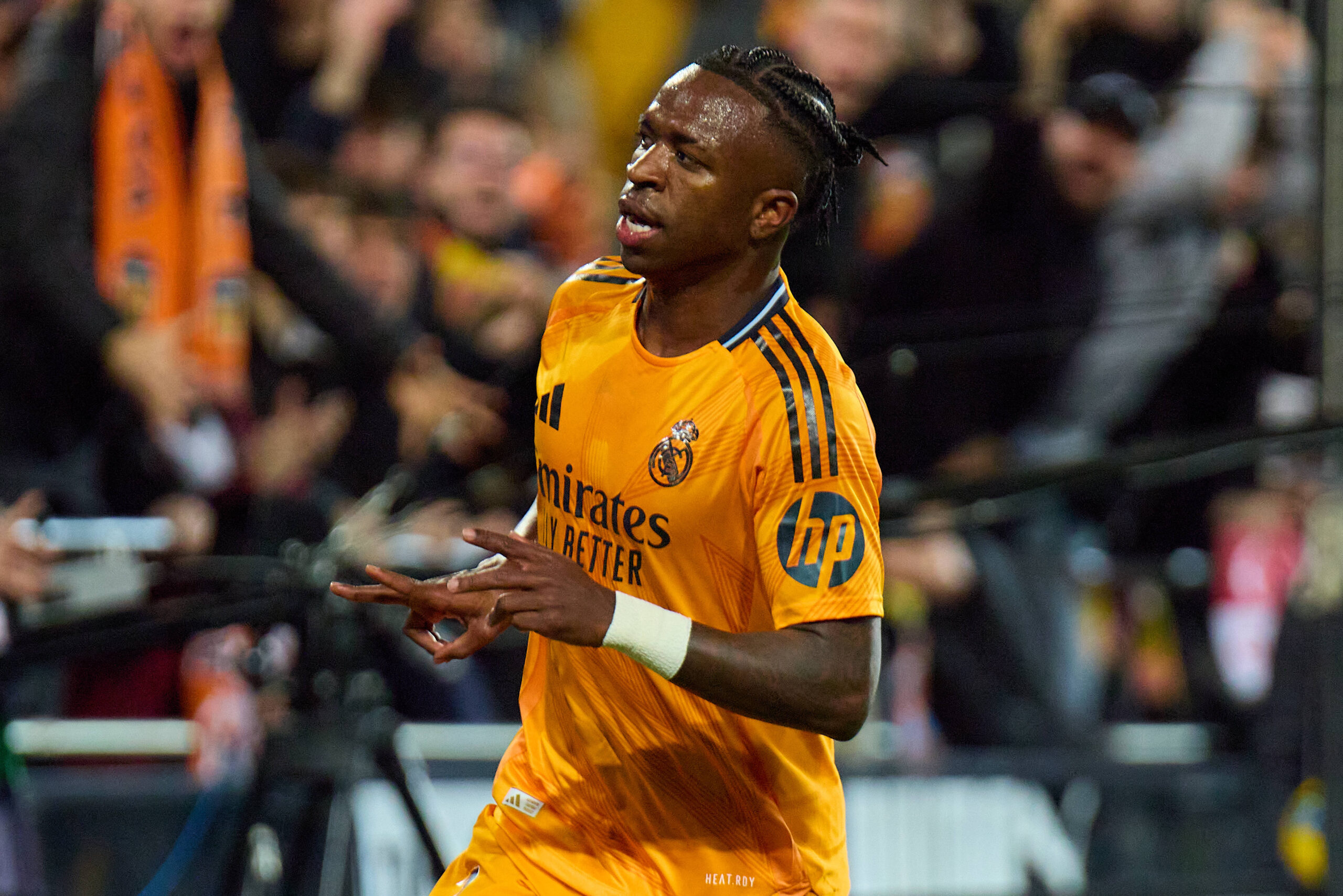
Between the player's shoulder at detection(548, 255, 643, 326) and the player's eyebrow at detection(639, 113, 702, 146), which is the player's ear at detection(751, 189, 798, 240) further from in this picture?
the player's shoulder at detection(548, 255, 643, 326)

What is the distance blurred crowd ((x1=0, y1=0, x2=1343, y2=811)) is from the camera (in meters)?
4.63

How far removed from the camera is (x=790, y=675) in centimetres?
225

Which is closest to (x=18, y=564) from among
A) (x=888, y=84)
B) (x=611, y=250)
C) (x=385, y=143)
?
(x=385, y=143)

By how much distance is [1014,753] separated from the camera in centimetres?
566

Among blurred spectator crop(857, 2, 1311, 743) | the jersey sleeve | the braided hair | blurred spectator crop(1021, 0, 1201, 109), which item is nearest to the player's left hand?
the jersey sleeve

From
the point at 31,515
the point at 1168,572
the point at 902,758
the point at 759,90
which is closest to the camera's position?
the point at 759,90

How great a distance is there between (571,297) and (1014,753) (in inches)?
135

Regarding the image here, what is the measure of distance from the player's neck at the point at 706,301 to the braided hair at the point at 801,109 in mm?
128

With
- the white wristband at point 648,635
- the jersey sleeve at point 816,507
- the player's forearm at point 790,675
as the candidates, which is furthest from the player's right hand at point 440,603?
the jersey sleeve at point 816,507

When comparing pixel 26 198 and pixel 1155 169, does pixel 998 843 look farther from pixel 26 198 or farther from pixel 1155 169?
pixel 26 198

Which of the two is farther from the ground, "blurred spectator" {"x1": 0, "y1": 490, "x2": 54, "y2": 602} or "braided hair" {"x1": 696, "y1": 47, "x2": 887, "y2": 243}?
"braided hair" {"x1": 696, "y1": 47, "x2": 887, "y2": 243}

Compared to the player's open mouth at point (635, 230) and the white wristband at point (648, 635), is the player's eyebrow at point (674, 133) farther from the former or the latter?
the white wristband at point (648, 635)

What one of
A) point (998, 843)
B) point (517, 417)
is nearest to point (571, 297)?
point (517, 417)

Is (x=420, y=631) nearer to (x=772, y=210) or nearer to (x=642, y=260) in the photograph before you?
(x=642, y=260)
